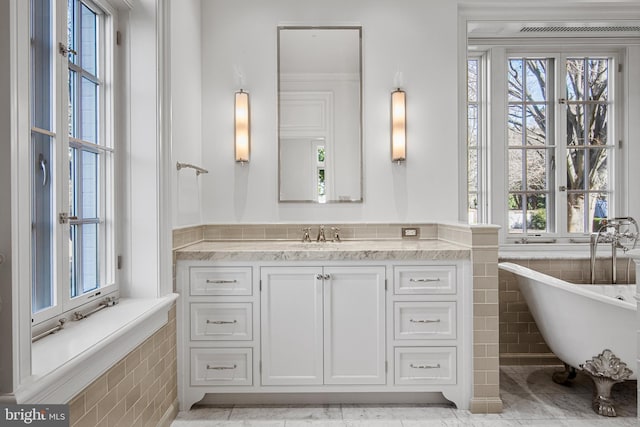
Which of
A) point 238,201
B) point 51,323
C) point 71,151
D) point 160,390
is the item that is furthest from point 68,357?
point 238,201

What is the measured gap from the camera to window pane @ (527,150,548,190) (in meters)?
3.78

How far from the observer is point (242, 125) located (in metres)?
3.17

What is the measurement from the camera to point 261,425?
2439 mm

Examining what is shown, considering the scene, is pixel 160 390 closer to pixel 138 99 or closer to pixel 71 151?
pixel 71 151

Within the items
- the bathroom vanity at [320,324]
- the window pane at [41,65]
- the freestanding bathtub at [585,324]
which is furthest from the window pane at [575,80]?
the window pane at [41,65]

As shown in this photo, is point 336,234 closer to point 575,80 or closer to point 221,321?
point 221,321

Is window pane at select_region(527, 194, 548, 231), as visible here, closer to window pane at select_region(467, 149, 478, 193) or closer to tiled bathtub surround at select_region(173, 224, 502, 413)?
window pane at select_region(467, 149, 478, 193)

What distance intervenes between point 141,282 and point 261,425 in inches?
39.1

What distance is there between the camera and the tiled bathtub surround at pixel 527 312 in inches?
132

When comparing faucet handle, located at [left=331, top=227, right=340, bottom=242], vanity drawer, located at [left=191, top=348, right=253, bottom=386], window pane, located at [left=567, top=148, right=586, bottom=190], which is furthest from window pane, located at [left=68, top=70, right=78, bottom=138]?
window pane, located at [left=567, top=148, right=586, bottom=190]

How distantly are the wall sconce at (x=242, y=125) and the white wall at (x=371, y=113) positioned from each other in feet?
0.22

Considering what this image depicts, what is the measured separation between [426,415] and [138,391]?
60.3 inches

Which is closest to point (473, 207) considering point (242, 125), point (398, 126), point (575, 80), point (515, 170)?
point (515, 170)

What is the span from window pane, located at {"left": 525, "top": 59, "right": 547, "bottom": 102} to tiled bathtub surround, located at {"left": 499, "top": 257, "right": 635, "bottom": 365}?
1.37 m
